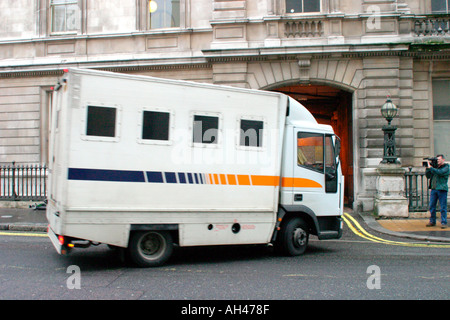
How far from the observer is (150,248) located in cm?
729

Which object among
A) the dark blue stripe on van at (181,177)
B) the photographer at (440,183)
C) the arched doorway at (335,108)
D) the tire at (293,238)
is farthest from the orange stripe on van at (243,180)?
the arched doorway at (335,108)

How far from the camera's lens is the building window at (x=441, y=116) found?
1591 cm

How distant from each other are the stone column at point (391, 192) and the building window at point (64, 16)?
12.7 m

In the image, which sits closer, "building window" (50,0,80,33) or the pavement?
the pavement

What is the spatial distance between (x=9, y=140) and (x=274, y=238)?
523 inches

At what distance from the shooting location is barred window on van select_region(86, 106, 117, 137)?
262 inches

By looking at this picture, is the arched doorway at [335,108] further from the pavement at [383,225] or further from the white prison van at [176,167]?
the white prison van at [176,167]

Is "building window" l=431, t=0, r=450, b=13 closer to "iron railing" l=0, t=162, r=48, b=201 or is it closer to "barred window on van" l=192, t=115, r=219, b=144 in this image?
"barred window on van" l=192, t=115, r=219, b=144

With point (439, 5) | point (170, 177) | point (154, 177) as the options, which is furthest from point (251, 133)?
point (439, 5)

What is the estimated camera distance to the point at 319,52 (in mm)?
15125

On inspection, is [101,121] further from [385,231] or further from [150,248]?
[385,231]

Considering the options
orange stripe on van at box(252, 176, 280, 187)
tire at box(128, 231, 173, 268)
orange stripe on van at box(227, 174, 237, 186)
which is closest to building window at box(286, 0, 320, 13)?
orange stripe on van at box(252, 176, 280, 187)

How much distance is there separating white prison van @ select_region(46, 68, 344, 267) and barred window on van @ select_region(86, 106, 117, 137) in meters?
0.02

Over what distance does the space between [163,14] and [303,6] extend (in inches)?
211
